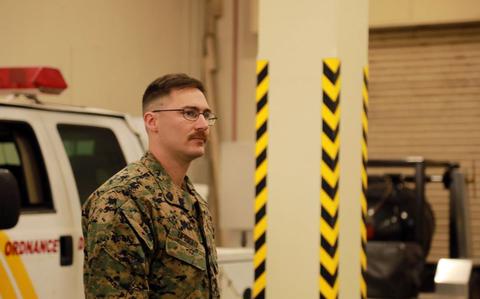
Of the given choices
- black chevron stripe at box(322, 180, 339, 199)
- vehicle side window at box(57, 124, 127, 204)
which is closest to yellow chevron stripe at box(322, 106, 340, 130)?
black chevron stripe at box(322, 180, 339, 199)

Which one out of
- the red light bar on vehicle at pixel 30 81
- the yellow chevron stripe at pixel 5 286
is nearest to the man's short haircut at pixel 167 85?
the yellow chevron stripe at pixel 5 286

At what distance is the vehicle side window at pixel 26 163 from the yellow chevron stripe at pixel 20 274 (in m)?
0.38

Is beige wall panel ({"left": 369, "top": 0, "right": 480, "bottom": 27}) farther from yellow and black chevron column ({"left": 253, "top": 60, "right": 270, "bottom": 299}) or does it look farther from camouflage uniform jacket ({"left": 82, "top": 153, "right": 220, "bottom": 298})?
camouflage uniform jacket ({"left": 82, "top": 153, "right": 220, "bottom": 298})

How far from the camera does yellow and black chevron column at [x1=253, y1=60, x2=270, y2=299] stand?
20.6 feet

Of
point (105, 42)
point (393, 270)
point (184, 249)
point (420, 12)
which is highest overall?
point (420, 12)

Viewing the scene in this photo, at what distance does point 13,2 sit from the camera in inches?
382

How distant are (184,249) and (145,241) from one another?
0.49ft

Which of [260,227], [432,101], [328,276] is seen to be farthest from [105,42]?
[328,276]

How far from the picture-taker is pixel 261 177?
6.35 meters

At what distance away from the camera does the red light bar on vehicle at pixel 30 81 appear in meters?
5.65

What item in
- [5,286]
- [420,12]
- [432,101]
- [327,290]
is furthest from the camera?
[432,101]

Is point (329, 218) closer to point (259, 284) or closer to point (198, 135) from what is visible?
point (259, 284)

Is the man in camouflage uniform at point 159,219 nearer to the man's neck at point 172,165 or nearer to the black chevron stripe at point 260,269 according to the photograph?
the man's neck at point 172,165

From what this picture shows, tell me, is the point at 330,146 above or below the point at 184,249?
above
